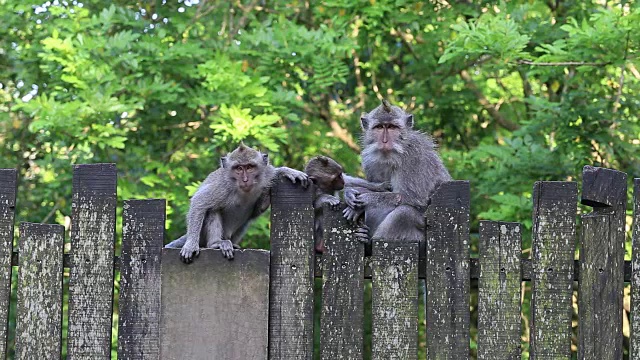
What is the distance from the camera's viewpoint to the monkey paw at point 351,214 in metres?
4.87

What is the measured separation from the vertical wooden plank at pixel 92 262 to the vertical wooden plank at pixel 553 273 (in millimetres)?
2208

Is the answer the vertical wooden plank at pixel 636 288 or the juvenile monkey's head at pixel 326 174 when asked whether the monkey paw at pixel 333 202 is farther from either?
the vertical wooden plank at pixel 636 288

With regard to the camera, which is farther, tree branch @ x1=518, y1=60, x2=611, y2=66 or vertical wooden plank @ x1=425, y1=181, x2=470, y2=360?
tree branch @ x1=518, y1=60, x2=611, y2=66

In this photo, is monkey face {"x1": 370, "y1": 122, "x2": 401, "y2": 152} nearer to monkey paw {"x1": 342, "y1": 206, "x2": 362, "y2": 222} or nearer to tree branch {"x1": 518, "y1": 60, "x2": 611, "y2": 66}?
monkey paw {"x1": 342, "y1": 206, "x2": 362, "y2": 222}

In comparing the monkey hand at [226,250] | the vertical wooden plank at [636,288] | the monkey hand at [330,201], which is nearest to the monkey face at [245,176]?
the monkey hand at [330,201]

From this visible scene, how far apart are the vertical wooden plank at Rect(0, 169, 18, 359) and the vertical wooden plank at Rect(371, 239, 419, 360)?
1.95 meters

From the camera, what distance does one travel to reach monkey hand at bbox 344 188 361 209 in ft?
17.0

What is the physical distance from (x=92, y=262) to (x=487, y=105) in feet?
24.3

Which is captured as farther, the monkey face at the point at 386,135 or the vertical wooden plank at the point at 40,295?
the monkey face at the point at 386,135

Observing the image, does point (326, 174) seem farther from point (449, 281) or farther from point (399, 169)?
point (449, 281)

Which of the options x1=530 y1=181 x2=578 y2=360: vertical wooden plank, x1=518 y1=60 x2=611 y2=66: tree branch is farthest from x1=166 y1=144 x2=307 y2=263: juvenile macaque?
x1=518 y1=60 x2=611 y2=66: tree branch

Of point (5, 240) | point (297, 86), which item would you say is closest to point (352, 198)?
point (5, 240)

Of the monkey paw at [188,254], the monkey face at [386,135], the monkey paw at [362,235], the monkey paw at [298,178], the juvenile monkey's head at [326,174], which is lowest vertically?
the monkey paw at [188,254]

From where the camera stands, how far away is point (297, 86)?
10.1m
